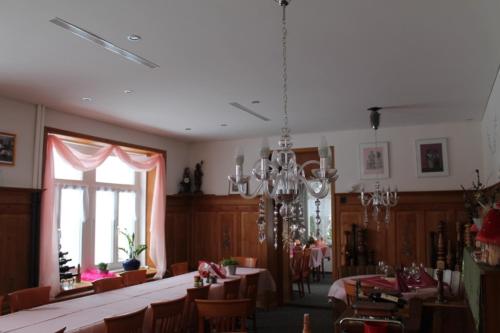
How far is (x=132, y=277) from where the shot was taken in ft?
19.7

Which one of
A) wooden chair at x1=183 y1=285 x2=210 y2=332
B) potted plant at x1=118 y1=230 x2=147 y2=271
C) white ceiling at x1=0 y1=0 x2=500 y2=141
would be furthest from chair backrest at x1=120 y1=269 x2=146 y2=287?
white ceiling at x1=0 y1=0 x2=500 y2=141

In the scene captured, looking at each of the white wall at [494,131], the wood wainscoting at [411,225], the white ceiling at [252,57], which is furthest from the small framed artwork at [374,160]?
the white wall at [494,131]

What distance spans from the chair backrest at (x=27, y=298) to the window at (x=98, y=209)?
1.80m

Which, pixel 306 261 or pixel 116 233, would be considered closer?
pixel 116 233

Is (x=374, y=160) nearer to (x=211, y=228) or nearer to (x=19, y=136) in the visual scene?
(x=211, y=228)

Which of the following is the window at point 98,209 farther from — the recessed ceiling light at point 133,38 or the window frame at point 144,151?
the recessed ceiling light at point 133,38

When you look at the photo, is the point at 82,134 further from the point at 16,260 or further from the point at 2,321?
the point at 2,321

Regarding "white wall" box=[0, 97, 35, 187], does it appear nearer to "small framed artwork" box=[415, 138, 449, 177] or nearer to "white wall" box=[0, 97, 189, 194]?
"white wall" box=[0, 97, 189, 194]

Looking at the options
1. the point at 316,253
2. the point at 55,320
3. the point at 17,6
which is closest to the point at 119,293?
the point at 55,320

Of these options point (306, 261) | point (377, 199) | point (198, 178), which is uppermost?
point (198, 178)

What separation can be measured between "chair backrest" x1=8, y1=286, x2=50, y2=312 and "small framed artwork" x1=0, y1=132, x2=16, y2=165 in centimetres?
164

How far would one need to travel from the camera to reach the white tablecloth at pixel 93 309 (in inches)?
144

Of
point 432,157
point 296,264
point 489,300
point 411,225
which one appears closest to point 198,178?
point 296,264

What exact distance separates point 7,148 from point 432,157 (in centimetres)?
614
